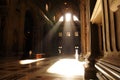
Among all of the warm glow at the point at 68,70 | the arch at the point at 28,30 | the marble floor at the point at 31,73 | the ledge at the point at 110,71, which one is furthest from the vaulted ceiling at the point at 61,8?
the ledge at the point at 110,71

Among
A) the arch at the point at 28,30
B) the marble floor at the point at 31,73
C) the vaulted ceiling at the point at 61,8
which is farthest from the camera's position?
the vaulted ceiling at the point at 61,8

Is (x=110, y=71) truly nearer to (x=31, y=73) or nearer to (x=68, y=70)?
(x=31, y=73)

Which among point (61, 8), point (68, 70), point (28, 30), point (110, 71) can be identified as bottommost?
point (68, 70)

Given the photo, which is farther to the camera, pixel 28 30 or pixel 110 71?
pixel 28 30

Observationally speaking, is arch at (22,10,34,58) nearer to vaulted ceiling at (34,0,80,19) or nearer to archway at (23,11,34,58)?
archway at (23,11,34,58)

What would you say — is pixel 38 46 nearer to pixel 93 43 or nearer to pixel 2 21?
pixel 2 21

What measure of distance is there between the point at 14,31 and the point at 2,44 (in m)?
2.13

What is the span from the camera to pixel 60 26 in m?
36.2

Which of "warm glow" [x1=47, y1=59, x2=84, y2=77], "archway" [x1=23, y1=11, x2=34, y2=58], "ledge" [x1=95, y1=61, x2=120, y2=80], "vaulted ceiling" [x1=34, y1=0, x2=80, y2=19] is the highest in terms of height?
"vaulted ceiling" [x1=34, y1=0, x2=80, y2=19]

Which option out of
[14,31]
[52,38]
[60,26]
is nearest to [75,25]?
[60,26]

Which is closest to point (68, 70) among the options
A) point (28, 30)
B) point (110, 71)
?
point (110, 71)

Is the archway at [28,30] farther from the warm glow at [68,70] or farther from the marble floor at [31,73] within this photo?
the warm glow at [68,70]

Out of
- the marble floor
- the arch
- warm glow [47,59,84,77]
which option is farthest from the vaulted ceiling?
the marble floor

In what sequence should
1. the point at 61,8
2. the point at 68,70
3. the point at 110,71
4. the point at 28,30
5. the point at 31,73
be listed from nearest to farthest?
the point at 110,71, the point at 31,73, the point at 68,70, the point at 28,30, the point at 61,8
